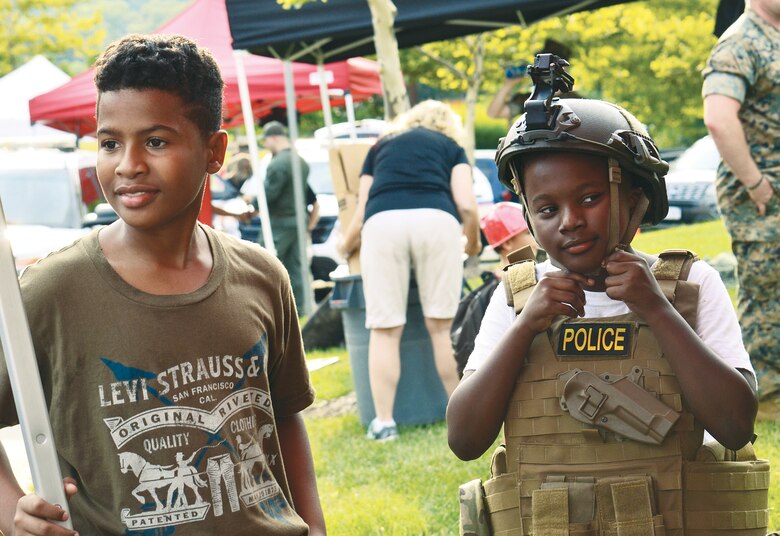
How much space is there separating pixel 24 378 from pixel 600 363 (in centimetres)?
134

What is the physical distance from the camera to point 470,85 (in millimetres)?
17766

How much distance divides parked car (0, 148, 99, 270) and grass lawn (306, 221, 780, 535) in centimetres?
891

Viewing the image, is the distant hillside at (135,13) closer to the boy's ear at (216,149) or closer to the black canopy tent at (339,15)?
the black canopy tent at (339,15)

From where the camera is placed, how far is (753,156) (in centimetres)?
549

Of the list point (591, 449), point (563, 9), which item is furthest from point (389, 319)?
point (591, 449)

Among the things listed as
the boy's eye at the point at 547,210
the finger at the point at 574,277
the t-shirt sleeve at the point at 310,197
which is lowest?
the t-shirt sleeve at the point at 310,197

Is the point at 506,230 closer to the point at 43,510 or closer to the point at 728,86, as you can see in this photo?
the point at 728,86

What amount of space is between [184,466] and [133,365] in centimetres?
23

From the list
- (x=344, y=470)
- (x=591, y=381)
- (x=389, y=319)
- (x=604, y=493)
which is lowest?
(x=344, y=470)

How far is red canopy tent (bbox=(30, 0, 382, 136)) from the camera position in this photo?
48.9 ft

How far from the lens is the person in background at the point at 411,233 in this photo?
667 centimetres

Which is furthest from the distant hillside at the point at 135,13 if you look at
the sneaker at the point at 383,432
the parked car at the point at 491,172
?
the sneaker at the point at 383,432

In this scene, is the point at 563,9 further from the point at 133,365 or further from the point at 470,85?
the point at 470,85

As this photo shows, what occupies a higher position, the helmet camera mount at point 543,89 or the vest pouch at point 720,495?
the helmet camera mount at point 543,89
